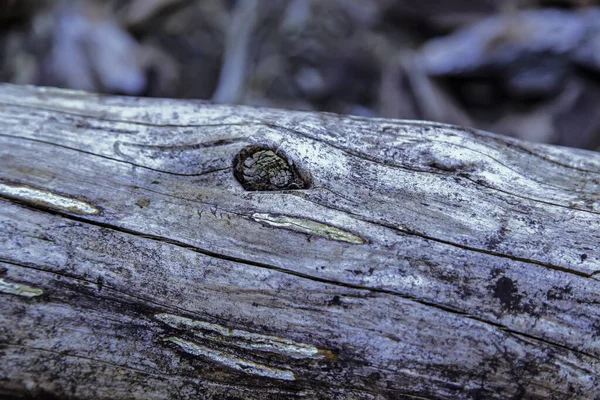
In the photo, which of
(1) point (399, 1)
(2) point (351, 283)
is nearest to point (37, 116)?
(2) point (351, 283)

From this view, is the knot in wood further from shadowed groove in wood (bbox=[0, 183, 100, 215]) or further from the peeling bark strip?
shadowed groove in wood (bbox=[0, 183, 100, 215])

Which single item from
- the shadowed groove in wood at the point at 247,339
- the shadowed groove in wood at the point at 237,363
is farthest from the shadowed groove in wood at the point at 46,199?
the shadowed groove in wood at the point at 237,363

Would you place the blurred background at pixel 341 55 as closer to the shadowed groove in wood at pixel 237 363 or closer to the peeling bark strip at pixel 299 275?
the peeling bark strip at pixel 299 275

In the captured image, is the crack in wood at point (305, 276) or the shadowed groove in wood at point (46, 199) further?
the shadowed groove in wood at point (46, 199)

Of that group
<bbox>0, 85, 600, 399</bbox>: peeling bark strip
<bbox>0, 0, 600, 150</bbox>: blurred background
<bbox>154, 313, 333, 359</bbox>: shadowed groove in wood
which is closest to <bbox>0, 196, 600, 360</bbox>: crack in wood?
<bbox>0, 85, 600, 399</bbox>: peeling bark strip

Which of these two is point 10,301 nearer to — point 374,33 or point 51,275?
point 51,275
